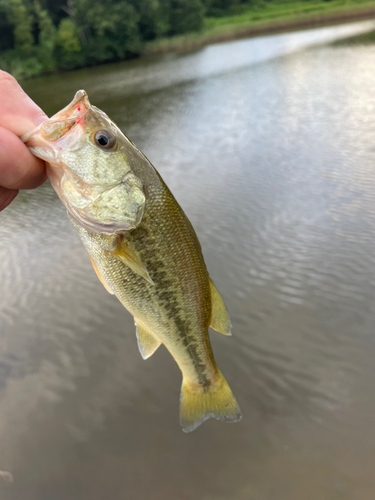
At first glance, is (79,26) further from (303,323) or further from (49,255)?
(303,323)

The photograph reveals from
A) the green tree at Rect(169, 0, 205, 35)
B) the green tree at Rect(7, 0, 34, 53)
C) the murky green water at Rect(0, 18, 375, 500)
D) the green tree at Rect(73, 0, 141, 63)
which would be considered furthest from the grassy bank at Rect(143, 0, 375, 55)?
the murky green water at Rect(0, 18, 375, 500)

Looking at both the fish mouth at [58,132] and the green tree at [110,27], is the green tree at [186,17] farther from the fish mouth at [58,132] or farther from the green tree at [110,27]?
the fish mouth at [58,132]

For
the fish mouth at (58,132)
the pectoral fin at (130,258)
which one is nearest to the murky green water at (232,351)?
the pectoral fin at (130,258)

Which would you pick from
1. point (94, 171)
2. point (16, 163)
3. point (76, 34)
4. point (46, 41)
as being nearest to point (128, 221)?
point (94, 171)

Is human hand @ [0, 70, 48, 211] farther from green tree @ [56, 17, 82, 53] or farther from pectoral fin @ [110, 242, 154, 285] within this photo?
green tree @ [56, 17, 82, 53]

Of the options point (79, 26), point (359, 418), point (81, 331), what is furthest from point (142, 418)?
point (79, 26)

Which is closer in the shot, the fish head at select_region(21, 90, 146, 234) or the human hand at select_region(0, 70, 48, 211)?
the human hand at select_region(0, 70, 48, 211)
